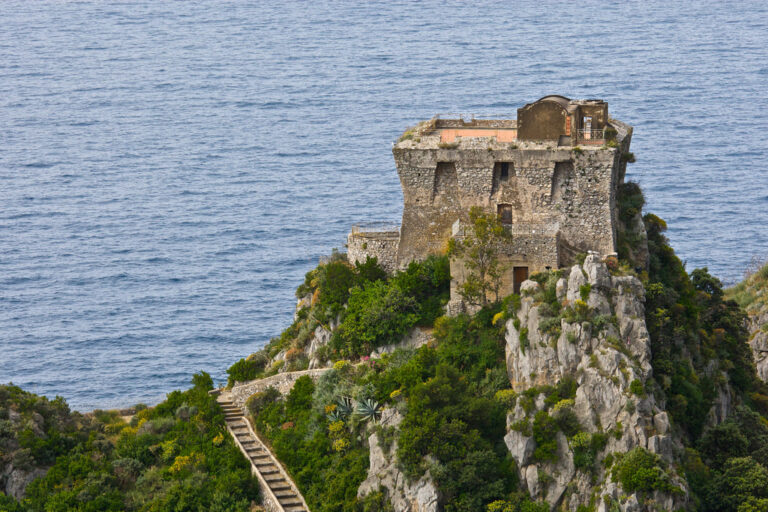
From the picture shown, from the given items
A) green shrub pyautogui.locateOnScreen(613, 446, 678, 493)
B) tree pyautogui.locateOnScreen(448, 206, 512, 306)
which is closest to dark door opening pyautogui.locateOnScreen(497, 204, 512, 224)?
tree pyautogui.locateOnScreen(448, 206, 512, 306)

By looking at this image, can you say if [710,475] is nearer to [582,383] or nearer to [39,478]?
[582,383]

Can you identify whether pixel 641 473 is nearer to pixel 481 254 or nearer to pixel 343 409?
pixel 481 254

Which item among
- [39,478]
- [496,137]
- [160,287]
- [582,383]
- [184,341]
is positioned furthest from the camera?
[160,287]

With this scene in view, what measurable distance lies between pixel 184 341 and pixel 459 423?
77.3m

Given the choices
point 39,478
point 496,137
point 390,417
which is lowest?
point 39,478

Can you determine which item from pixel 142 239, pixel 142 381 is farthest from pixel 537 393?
pixel 142 239

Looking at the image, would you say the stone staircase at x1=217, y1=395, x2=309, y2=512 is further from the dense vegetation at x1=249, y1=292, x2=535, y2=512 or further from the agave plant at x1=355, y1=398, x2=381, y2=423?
the agave plant at x1=355, y1=398, x2=381, y2=423

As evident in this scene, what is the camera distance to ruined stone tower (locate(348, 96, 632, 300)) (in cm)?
7956

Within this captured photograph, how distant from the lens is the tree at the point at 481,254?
78.3m

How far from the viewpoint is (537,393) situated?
72.5 metres

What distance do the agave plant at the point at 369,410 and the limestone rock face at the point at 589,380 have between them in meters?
7.87

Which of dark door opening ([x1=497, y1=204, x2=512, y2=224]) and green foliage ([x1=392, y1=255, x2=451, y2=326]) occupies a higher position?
dark door opening ([x1=497, y1=204, x2=512, y2=224])

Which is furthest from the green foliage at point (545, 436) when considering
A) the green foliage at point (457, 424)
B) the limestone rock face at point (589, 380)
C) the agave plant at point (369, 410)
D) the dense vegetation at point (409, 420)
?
the agave plant at point (369, 410)

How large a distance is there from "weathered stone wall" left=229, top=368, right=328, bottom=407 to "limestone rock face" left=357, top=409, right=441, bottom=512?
30.2 feet
